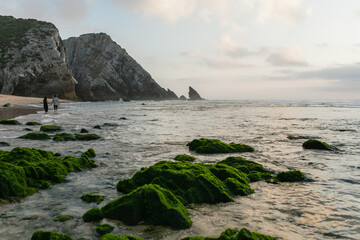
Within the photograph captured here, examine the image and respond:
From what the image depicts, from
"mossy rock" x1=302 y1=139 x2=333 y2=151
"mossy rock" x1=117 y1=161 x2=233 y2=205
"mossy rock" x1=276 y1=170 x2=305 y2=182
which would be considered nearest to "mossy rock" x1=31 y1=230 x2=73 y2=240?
"mossy rock" x1=117 y1=161 x2=233 y2=205

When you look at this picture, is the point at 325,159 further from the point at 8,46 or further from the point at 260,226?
the point at 8,46

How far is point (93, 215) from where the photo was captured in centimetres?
526

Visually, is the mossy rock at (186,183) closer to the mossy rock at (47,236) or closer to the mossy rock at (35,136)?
the mossy rock at (47,236)

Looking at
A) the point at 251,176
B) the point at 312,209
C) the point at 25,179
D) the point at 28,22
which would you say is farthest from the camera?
the point at 28,22

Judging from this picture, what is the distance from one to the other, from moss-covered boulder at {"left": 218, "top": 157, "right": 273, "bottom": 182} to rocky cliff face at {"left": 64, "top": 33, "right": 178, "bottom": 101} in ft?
404

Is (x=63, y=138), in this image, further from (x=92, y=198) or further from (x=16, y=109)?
(x=16, y=109)

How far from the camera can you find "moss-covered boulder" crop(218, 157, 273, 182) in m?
8.40

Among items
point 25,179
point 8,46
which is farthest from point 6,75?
point 25,179

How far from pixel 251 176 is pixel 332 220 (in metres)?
3.02

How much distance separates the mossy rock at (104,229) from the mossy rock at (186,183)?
1.88 meters

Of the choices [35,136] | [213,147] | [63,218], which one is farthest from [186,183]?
[35,136]

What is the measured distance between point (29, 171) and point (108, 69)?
134441 millimetres

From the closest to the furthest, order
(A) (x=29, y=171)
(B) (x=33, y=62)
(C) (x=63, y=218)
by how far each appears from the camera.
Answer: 1. (C) (x=63, y=218)
2. (A) (x=29, y=171)
3. (B) (x=33, y=62)

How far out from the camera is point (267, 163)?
1048 centimetres
